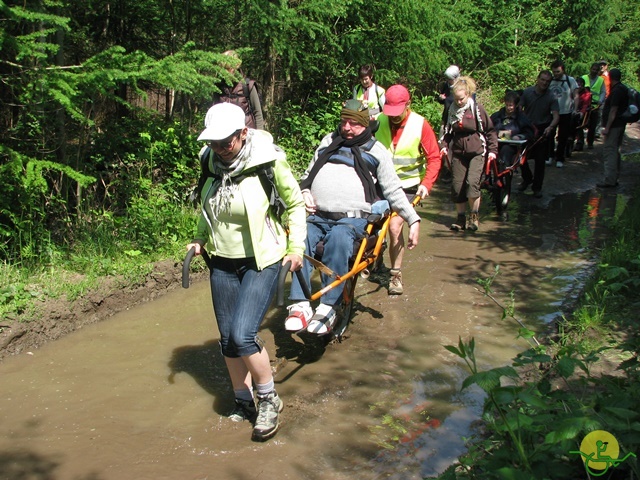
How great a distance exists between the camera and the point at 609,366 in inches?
203

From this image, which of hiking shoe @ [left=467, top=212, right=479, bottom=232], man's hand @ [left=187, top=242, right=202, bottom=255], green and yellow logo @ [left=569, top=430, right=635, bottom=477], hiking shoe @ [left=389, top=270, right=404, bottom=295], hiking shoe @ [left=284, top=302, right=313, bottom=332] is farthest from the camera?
hiking shoe @ [left=467, top=212, right=479, bottom=232]

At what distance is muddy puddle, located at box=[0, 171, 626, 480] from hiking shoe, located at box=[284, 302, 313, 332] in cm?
47

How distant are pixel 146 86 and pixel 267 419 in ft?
22.7

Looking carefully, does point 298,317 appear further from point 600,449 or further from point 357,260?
point 600,449

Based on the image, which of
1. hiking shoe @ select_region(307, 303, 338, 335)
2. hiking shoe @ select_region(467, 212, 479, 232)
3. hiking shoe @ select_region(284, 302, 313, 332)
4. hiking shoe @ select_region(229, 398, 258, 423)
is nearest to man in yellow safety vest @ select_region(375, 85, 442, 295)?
hiking shoe @ select_region(307, 303, 338, 335)

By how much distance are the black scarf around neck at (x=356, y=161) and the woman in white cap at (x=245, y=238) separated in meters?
1.55

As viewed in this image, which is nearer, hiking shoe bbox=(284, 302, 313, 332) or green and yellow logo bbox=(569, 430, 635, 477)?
green and yellow logo bbox=(569, 430, 635, 477)

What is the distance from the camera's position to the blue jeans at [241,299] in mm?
4496

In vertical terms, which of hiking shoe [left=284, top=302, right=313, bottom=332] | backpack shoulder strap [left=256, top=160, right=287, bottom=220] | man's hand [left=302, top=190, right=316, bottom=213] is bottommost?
hiking shoe [left=284, top=302, right=313, bottom=332]

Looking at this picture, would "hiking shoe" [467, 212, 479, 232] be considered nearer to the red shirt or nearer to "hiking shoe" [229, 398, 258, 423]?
the red shirt

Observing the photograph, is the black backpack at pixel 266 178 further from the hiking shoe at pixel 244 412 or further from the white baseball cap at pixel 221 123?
the hiking shoe at pixel 244 412

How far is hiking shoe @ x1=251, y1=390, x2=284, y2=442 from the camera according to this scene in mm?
4590

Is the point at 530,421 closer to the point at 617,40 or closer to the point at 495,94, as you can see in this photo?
the point at 495,94

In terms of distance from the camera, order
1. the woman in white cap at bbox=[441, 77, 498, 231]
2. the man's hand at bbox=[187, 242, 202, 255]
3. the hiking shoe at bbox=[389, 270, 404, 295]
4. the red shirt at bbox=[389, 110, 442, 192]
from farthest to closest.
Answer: the woman in white cap at bbox=[441, 77, 498, 231] < the hiking shoe at bbox=[389, 270, 404, 295] < the red shirt at bbox=[389, 110, 442, 192] < the man's hand at bbox=[187, 242, 202, 255]
